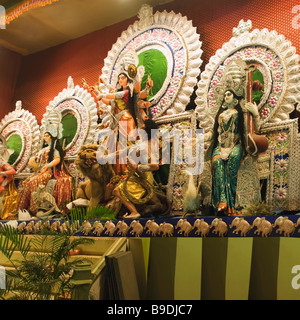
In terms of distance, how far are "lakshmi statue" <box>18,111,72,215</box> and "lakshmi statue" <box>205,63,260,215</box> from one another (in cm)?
218

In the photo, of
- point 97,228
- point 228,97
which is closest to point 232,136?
point 228,97

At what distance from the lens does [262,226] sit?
9.68 feet

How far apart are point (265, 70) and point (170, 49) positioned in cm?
131

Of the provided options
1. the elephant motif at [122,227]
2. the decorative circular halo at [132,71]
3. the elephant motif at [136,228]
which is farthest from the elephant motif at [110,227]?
the decorative circular halo at [132,71]

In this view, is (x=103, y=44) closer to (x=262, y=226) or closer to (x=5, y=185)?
(x=5, y=185)

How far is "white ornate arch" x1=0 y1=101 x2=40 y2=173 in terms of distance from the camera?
6227 millimetres

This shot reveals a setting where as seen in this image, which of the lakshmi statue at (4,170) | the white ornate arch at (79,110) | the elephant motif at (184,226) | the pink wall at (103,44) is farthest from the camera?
the lakshmi statue at (4,170)

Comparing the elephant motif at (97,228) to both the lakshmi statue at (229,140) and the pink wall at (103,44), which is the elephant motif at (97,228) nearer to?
the lakshmi statue at (229,140)

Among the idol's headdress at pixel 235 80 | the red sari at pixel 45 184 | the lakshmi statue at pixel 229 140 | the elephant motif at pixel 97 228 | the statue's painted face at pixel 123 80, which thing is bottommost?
the elephant motif at pixel 97 228

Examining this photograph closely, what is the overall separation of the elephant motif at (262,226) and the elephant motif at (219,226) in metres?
0.23

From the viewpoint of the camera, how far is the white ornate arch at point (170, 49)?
15.3 feet

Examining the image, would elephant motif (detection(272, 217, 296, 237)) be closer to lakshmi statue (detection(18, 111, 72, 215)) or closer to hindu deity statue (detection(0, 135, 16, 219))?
lakshmi statue (detection(18, 111, 72, 215))
